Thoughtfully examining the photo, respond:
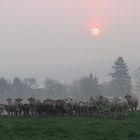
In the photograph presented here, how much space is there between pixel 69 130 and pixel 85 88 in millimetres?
111614

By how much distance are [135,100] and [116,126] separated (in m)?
17.4

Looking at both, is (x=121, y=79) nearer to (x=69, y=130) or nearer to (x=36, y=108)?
(x=36, y=108)

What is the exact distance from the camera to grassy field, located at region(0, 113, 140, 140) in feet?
100

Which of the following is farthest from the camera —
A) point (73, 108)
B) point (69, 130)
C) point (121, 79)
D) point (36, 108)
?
point (121, 79)

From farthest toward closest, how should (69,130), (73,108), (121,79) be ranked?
(121,79)
(73,108)
(69,130)

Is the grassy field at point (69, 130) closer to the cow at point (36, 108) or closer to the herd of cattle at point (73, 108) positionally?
the herd of cattle at point (73, 108)

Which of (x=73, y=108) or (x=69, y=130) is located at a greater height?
(x=73, y=108)

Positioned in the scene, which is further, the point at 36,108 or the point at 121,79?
the point at 121,79

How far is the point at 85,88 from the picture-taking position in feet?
472

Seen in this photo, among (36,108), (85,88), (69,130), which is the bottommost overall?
(69,130)

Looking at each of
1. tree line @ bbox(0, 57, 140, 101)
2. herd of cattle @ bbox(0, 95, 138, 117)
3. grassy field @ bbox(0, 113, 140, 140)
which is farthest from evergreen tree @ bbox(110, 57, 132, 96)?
grassy field @ bbox(0, 113, 140, 140)

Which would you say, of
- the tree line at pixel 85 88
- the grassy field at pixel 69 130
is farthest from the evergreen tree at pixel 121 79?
the grassy field at pixel 69 130

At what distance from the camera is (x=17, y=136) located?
30.7 meters

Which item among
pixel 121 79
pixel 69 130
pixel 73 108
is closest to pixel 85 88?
pixel 121 79
